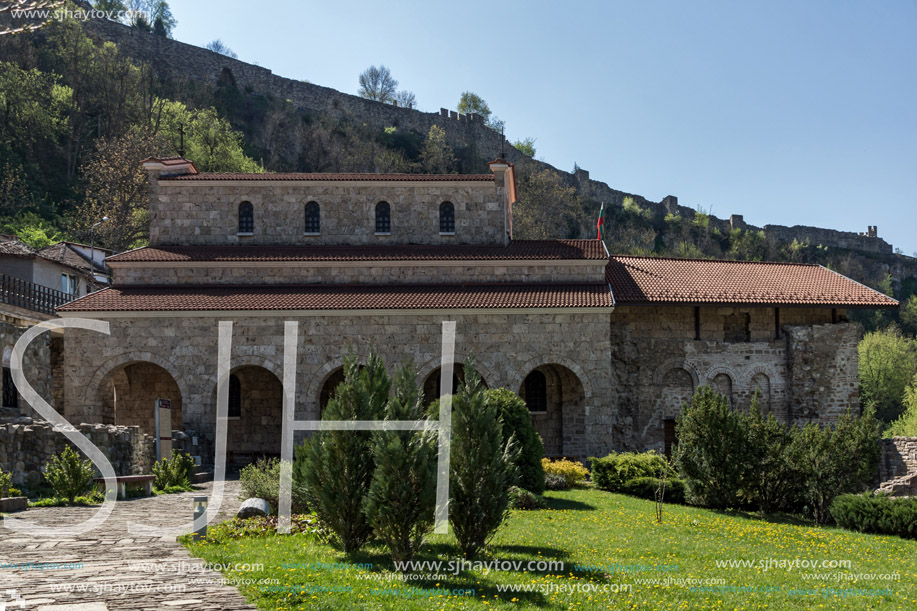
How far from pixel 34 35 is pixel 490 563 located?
6260cm

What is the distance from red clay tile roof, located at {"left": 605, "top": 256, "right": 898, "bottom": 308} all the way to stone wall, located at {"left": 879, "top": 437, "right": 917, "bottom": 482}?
666cm

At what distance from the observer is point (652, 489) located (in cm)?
2052

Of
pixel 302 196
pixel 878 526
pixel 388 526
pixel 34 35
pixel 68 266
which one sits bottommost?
pixel 878 526

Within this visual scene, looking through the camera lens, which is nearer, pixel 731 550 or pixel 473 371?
pixel 473 371

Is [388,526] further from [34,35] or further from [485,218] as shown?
[34,35]

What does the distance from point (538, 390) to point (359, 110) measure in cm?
5381

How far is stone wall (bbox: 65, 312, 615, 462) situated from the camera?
1019 inches

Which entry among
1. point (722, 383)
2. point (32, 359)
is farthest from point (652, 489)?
point (32, 359)

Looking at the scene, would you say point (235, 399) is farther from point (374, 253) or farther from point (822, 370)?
point (822, 370)

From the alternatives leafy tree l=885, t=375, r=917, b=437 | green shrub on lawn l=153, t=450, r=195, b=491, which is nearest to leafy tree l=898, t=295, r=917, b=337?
leafy tree l=885, t=375, r=917, b=437

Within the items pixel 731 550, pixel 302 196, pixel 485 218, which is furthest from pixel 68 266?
pixel 731 550

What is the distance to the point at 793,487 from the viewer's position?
1962cm

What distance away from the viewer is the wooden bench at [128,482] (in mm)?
17812

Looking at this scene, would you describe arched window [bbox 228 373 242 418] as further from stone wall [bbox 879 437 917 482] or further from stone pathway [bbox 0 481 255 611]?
stone wall [bbox 879 437 917 482]
